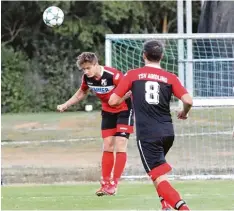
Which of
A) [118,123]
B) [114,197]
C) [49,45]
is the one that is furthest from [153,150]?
[49,45]

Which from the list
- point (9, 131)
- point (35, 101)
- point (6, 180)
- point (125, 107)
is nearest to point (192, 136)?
point (6, 180)

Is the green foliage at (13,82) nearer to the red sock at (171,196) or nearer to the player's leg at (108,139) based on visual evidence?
the player's leg at (108,139)

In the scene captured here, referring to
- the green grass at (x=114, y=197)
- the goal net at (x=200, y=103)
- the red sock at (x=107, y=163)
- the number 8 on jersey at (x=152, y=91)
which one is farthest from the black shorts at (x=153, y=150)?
the goal net at (x=200, y=103)

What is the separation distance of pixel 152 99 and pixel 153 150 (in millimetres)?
578

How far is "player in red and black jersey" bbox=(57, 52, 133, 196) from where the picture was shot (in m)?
9.88

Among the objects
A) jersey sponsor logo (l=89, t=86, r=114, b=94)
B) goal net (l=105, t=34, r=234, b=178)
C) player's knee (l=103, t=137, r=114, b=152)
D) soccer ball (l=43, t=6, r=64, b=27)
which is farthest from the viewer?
soccer ball (l=43, t=6, r=64, b=27)

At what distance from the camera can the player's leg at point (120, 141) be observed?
10055 millimetres

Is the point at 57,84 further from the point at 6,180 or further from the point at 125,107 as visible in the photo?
the point at 125,107

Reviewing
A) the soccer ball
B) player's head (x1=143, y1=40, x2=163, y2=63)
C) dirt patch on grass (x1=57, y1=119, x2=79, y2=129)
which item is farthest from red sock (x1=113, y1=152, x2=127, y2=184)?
dirt patch on grass (x1=57, y1=119, x2=79, y2=129)

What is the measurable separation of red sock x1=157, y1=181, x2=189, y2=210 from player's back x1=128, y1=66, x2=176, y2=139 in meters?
0.57

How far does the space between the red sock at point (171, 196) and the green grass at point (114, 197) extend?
1432 millimetres

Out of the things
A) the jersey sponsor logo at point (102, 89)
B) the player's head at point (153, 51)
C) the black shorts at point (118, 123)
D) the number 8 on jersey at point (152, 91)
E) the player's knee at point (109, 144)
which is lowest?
the player's knee at point (109, 144)

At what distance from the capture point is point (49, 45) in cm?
3597

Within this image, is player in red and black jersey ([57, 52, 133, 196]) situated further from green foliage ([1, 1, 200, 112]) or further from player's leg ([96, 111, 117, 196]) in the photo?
green foliage ([1, 1, 200, 112])
